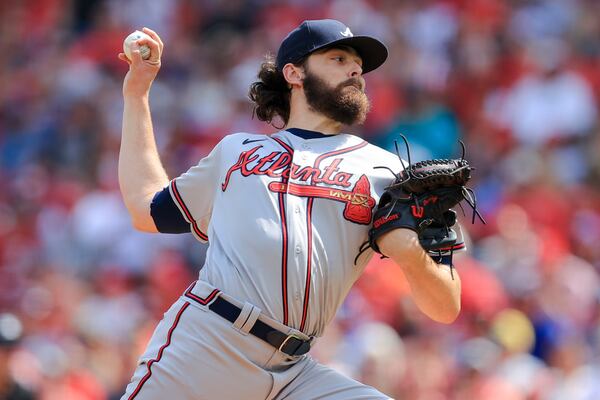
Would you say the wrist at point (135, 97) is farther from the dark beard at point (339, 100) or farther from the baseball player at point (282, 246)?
the dark beard at point (339, 100)

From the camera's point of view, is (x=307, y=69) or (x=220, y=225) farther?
(x=307, y=69)

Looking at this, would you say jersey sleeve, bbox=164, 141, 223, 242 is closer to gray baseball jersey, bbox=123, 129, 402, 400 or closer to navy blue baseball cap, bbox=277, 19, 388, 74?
Result: gray baseball jersey, bbox=123, 129, 402, 400

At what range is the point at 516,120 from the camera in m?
10.4

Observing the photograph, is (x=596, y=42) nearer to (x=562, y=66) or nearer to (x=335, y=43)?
(x=562, y=66)

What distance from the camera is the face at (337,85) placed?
425 cm

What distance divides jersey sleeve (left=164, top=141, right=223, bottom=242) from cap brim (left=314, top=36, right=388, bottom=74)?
0.62 metres

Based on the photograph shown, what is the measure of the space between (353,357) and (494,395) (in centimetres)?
103

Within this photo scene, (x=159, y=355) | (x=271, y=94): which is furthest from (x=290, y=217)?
(x=271, y=94)

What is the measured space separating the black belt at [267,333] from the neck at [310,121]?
80cm

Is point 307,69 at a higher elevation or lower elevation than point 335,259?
higher

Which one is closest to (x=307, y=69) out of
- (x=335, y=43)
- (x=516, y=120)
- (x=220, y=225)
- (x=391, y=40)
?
(x=335, y=43)

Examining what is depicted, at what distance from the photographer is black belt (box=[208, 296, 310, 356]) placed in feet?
12.8

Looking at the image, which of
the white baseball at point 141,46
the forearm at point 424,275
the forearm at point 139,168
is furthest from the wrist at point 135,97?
the forearm at point 424,275

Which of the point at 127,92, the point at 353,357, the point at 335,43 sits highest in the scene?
the point at 335,43
